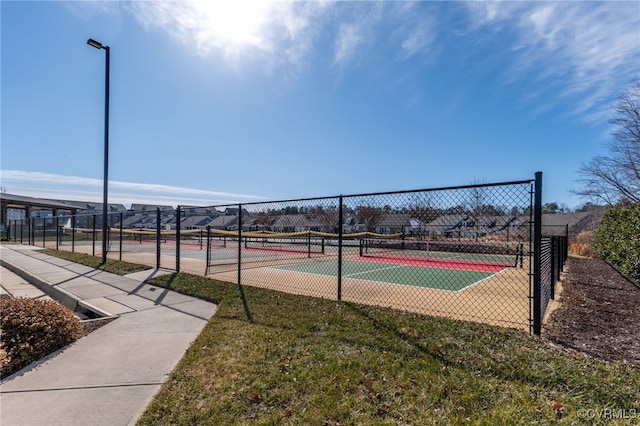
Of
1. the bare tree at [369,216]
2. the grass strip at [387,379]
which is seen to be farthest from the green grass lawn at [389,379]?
the bare tree at [369,216]

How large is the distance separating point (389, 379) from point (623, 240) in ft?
39.0

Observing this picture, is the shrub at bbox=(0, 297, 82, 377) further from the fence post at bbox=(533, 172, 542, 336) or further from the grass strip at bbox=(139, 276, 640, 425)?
the fence post at bbox=(533, 172, 542, 336)

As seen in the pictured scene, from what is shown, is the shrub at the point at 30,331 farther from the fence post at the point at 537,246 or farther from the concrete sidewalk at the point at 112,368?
the fence post at the point at 537,246

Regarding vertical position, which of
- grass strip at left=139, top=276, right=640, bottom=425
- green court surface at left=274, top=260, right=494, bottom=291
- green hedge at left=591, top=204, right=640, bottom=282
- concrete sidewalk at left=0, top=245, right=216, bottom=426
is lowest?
green court surface at left=274, top=260, right=494, bottom=291

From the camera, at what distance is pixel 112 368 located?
3805 mm

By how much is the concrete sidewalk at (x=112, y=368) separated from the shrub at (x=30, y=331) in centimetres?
17

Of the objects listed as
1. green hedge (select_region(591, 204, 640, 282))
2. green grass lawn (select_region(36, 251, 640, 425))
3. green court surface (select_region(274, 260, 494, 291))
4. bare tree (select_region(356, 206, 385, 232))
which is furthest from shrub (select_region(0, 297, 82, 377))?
green hedge (select_region(591, 204, 640, 282))

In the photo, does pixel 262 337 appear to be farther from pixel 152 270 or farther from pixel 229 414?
pixel 152 270

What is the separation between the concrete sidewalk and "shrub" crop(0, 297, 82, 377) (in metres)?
0.17

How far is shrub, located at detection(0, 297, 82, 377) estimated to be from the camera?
400 cm

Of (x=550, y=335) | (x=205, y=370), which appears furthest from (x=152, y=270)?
(x=550, y=335)

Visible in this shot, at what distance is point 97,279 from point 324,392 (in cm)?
889

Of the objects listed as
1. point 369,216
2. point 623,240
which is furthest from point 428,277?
point 623,240

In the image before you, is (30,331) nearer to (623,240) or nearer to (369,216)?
(369,216)
